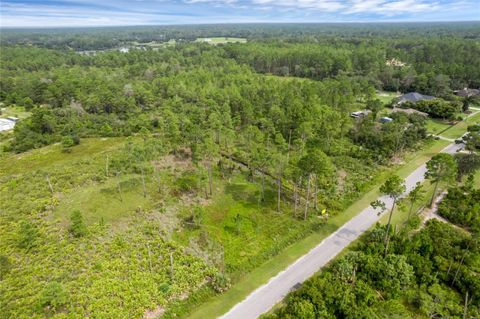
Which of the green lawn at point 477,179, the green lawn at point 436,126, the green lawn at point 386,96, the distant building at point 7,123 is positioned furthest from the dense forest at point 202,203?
the green lawn at point 386,96

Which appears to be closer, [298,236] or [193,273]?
[193,273]

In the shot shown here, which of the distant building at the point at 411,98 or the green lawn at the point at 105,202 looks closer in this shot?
the green lawn at the point at 105,202

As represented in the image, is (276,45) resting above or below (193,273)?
above

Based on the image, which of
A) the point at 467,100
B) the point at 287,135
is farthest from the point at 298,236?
the point at 467,100

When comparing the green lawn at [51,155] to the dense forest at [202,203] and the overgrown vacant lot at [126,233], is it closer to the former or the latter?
the dense forest at [202,203]

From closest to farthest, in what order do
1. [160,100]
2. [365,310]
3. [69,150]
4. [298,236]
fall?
[365,310]
[298,236]
[69,150]
[160,100]

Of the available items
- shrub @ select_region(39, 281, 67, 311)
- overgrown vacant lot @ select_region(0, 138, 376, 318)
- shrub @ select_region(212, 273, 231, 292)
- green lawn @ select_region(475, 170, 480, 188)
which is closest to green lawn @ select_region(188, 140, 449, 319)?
shrub @ select_region(212, 273, 231, 292)

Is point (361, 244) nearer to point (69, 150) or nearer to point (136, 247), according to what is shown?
point (136, 247)
